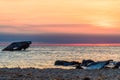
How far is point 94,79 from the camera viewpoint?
20.1m

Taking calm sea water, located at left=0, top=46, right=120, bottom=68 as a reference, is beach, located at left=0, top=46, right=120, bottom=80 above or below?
above

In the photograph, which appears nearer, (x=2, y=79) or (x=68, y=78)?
(x=2, y=79)

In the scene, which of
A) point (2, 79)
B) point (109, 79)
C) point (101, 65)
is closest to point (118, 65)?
point (101, 65)

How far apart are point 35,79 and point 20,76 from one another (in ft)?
4.99

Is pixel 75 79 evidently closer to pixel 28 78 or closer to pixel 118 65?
pixel 28 78

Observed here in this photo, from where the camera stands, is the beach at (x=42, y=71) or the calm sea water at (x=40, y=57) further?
the calm sea water at (x=40, y=57)

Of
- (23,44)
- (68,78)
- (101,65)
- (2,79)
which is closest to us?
(2,79)

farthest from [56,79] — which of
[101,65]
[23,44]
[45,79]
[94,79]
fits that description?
[23,44]

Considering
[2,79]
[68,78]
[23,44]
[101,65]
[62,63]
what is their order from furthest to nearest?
1. [23,44]
2. [62,63]
3. [101,65]
4. [68,78]
5. [2,79]

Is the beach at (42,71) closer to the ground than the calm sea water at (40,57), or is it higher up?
higher up

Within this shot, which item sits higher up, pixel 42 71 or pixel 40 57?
pixel 42 71

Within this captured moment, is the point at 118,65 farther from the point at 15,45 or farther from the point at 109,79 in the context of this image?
the point at 15,45

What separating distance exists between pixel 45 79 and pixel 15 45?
123085 millimetres

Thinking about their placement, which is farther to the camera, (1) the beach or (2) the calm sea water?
(2) the calm sea water
